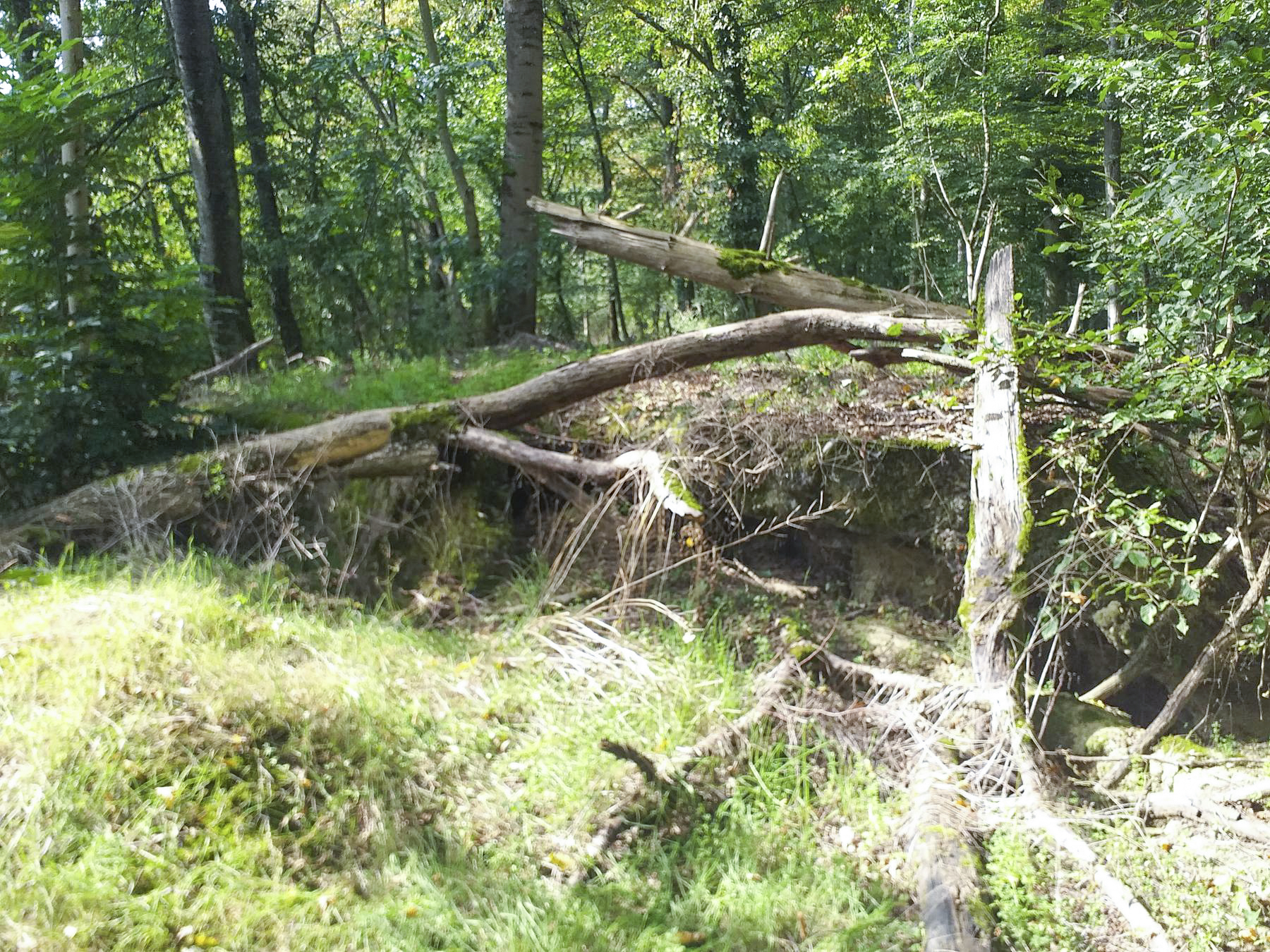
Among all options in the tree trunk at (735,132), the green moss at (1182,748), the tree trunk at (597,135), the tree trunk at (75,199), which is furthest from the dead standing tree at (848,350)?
the tree trunk at (597,135)

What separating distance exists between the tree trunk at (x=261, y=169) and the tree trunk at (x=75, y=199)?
519 cm

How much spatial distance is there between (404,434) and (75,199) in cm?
265

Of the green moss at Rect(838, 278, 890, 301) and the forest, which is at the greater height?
the green moss at Rect(838, 278, 890, 301)

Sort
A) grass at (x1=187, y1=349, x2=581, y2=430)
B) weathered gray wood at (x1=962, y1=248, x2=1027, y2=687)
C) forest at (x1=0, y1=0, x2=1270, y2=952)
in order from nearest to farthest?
forest at (x1=0, y1=0, x2=1270, y2=952) < weathered gray wood at (x1=962, y1=248, x2=1027, y2=687) < grass at (x1=187, y1=349, x2=581, y2=430)

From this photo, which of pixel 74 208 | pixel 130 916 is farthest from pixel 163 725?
pixel 74 208

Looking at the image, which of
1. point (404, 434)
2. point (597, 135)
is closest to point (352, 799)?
point (404, 434)

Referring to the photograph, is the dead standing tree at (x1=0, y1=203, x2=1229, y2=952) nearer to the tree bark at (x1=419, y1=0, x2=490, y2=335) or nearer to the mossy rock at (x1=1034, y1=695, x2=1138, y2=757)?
the mossy rock at (x1=1034, y1=695, x2=1138, y2=757)

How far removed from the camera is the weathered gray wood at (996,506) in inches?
155

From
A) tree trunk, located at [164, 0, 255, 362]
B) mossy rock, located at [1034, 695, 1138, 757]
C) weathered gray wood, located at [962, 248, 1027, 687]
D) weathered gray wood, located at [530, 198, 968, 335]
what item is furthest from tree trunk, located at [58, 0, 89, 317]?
mossy rock, located at [1034, 695, 1138, 757]

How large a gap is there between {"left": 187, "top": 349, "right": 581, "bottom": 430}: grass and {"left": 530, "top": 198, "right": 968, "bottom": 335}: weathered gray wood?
1.34 meters

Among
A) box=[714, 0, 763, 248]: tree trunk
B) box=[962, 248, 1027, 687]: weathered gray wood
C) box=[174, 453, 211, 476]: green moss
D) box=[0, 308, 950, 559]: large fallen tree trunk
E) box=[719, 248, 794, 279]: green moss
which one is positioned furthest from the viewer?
A: box=[714, 0, 763, 248]: tree trunk

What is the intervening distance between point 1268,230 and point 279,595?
4.77 m

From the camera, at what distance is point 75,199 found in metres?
5.68

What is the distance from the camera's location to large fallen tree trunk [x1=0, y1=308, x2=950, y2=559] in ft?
16.2
